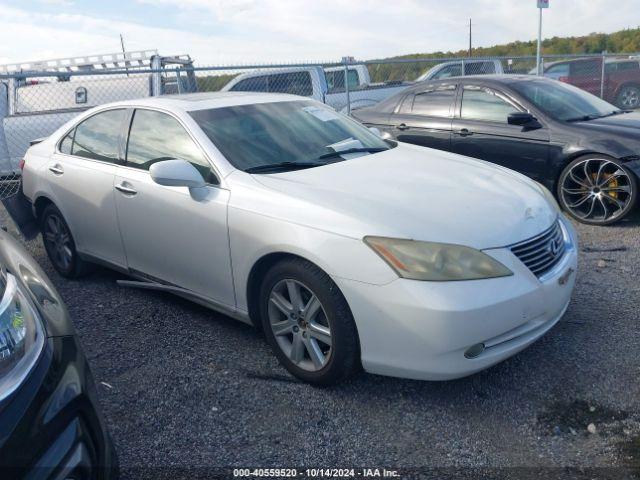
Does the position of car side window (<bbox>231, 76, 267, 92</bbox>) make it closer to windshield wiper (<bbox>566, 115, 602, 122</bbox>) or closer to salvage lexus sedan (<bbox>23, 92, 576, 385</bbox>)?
windshield wiper (<bbox>566, 115, 602, 122</bbox>)

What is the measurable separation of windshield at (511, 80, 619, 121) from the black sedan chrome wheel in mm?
670

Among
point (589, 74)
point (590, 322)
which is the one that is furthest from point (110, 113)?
point (589, 74)

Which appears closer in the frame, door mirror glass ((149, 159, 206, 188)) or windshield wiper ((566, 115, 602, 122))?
door mirror glass ((149, 159, 206, 188))

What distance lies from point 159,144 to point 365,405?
217 cm

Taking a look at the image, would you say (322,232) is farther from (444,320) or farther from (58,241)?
(58,241)

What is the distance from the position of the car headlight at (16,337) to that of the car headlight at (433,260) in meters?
1.48

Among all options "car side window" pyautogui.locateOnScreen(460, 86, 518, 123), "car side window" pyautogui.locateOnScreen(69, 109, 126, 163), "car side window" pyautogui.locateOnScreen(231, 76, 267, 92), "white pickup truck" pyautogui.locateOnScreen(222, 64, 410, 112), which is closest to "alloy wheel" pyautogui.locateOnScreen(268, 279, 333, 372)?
"car side window" pyautogui.locateOnScreen(69, 109, 126, 163)

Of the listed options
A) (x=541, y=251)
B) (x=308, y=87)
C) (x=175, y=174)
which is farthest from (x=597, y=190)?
(x=308, y=87)

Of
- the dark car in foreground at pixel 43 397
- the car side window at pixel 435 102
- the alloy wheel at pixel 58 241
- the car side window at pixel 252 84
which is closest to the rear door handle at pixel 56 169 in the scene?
the alloy wheel at pixel 58 241

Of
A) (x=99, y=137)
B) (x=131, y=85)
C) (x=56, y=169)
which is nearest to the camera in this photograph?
(x=99, y=137)

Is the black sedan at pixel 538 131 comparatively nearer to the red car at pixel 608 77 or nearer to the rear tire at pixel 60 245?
the rear tire at pixel 60 245

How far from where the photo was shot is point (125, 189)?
409 centimetres

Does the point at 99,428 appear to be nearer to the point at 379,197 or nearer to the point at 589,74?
the point at 379,197

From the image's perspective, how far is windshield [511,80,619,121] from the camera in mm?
6477
